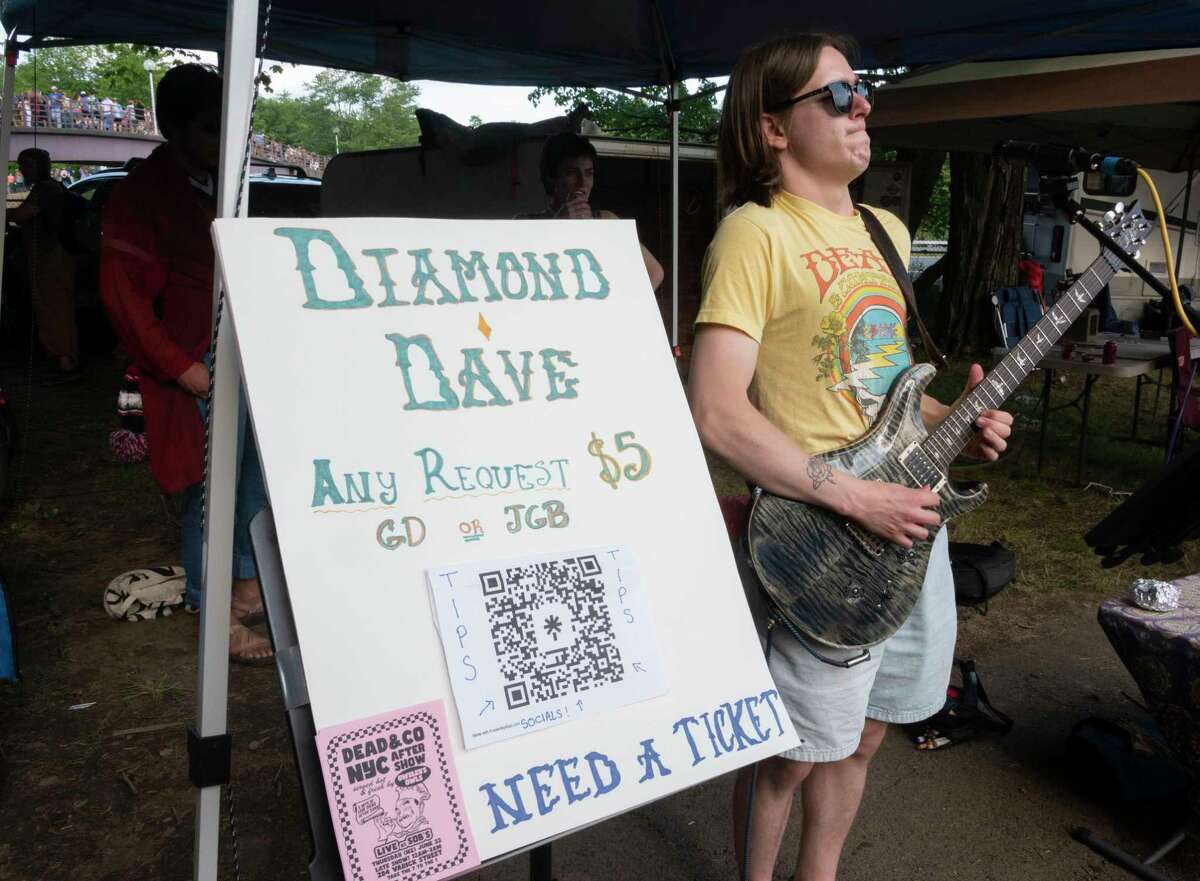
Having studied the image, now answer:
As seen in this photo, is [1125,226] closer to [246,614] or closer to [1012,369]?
[1012,369]

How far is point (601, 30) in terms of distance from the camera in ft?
15.9

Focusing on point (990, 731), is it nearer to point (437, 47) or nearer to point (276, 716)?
point (276, 716)

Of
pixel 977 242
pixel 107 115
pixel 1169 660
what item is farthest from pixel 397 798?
pixel 107 115

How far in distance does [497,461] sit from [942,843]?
1.85 meters

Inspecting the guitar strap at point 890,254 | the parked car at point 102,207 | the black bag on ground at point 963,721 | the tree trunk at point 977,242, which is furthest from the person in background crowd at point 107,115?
the guitar strap at point 890,254

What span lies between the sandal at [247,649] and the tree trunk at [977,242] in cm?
924

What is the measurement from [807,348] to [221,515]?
1.00 m

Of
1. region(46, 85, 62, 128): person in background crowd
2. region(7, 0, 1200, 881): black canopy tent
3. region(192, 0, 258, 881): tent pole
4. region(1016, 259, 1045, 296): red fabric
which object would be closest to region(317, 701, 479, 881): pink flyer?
region(192, 0, 258, 881): tent pole

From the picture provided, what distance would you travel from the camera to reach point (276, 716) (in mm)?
2953

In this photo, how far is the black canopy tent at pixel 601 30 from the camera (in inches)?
165

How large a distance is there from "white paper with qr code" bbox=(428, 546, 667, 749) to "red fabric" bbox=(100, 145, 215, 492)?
6.15ft

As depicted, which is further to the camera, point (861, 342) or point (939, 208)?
point (939, 208)

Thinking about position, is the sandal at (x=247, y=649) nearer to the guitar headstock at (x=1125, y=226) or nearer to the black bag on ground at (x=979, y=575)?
the black bag on ground at (x=979, y=575)

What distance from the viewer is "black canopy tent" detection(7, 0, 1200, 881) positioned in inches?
165
